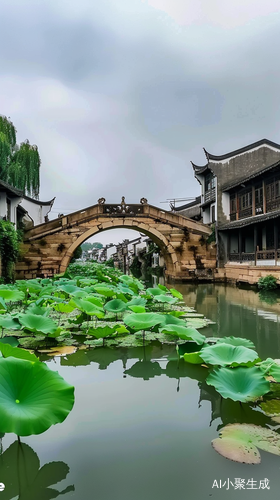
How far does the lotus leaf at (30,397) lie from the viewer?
A: 1723 mm

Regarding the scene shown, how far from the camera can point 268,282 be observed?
38.7 ft

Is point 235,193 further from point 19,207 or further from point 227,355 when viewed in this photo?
point 227,355

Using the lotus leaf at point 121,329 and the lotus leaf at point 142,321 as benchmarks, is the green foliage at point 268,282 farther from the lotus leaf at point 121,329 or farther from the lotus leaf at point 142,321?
the lotus leaf at point 142,321

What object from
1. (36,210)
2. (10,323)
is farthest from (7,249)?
(36,210)

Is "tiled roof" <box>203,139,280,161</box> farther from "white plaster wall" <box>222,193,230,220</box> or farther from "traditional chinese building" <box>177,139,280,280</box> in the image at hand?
"white plaster wall" <box>222,193,230,220</box>

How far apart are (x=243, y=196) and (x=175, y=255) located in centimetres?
450

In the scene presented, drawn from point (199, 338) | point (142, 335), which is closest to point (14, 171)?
point (142, 335)

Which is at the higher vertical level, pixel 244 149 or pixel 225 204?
pixel 244 149

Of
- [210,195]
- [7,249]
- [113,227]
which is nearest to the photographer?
[7,249]

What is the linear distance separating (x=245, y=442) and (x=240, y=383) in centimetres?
51

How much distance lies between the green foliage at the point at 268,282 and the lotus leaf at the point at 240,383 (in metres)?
9.86

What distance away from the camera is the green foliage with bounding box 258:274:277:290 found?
38.7 ft

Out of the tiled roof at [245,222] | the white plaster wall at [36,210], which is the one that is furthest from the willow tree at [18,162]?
the tiled roof at [245,222]

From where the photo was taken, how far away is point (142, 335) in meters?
4.49
